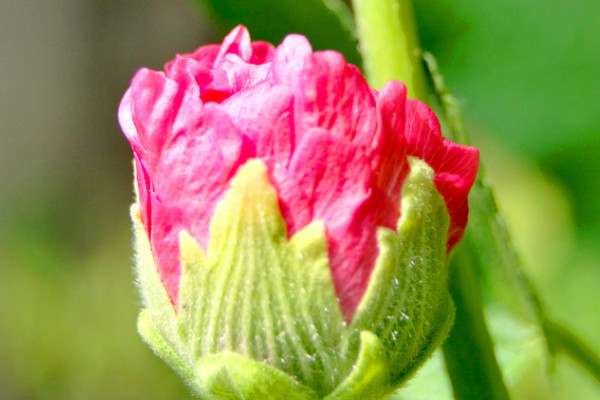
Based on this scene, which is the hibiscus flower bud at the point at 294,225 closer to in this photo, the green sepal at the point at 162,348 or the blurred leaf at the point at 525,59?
the green sepal at the point at 162,348

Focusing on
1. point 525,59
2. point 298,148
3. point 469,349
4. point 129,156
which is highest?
point 298,148

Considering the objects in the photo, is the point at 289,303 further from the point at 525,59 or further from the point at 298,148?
the point at 525,59

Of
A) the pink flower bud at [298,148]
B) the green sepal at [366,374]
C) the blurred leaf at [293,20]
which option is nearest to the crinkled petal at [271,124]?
the pink flower bud at [298,148]

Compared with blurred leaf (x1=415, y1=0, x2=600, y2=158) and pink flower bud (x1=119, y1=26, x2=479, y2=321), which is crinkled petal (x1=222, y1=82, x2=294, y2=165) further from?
blurred leaf (x1=415, y1=0, x2=600, y2=158)

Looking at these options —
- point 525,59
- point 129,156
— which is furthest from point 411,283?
point 129,156

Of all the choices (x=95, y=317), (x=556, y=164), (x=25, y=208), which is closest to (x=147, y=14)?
(x=25, y=208)

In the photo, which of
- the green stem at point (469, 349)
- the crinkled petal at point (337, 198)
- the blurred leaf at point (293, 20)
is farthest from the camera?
the blurred leaf at point (293, 20)
